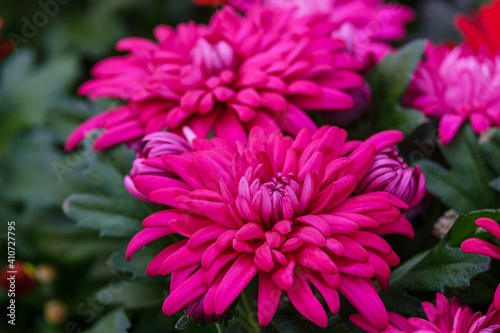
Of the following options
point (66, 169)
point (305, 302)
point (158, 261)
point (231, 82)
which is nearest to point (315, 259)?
point (305, 302)

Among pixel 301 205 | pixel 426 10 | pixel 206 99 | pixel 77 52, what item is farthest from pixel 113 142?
pixel 426 10

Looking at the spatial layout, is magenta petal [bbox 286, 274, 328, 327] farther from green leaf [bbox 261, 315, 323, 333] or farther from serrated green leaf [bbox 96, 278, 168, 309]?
serrated green leaf [bbox 96, 278, 168, 309]

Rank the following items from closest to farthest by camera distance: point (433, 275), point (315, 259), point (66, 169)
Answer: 1. point (315, 259)
2. point (433, 275)
3. point (66, 169)

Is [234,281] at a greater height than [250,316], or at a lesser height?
greater

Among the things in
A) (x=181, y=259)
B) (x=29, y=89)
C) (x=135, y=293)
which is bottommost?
(x=135, y=293)

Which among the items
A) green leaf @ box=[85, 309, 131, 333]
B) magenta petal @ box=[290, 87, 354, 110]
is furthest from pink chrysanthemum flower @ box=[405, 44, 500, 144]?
green leaf @ box=[85, 309, 131, 333]

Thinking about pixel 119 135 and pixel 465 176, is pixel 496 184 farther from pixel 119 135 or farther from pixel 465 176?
pixel 119 135

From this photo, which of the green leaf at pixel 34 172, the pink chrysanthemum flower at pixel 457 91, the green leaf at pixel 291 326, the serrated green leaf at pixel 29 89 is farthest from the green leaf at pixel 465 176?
the serrated green leaf at pixel 29 89
